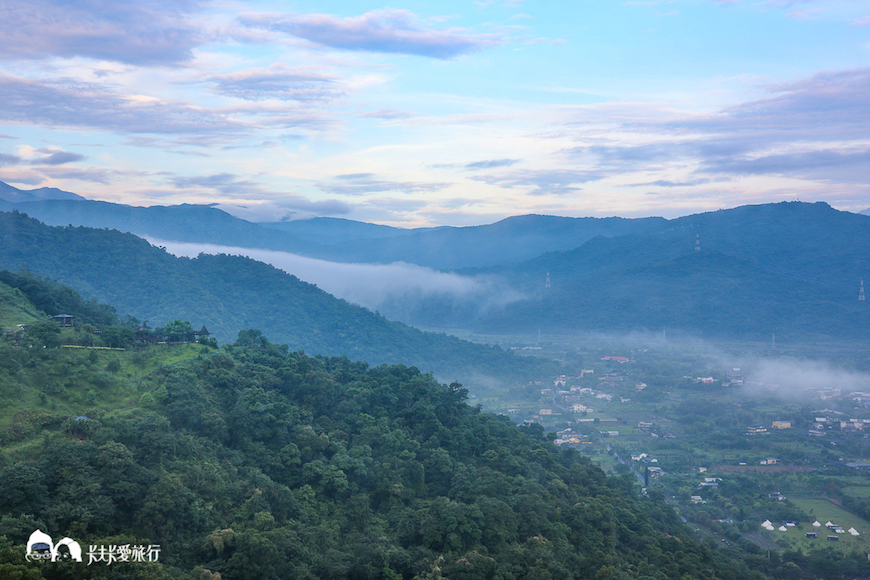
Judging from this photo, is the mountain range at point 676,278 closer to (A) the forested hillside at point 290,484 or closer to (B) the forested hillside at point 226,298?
(B) the forested hillside at point 226,298

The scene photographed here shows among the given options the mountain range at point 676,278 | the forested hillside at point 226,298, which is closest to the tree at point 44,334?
the forested hillside at point 226,298

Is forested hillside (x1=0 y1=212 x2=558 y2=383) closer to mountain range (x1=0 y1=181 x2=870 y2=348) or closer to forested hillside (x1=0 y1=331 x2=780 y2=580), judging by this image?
forested hillside (x1=0 y1=331 x2=780 y2=580)

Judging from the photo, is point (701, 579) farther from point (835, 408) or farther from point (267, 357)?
point (835, 408)

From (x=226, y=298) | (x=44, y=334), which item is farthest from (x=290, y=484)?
(x=226, y=298)

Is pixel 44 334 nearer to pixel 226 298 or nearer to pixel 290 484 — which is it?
pixel 290 484

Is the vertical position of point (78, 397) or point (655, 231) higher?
point (655, 231)

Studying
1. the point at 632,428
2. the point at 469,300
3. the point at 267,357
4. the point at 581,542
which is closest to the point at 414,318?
the point at 469,300
